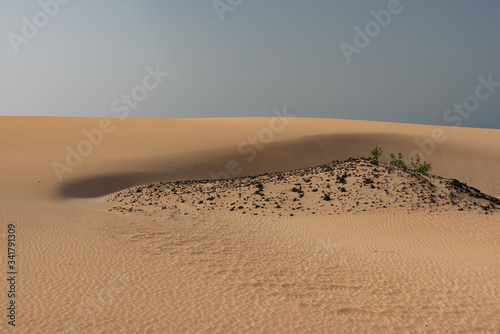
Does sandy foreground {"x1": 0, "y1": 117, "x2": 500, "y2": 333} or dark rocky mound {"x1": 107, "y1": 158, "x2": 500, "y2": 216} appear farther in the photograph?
dark rocky mound {"x1": 107, "y1": 158, "x2": 500, "y2": 216}

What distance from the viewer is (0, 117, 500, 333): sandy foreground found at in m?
7.28

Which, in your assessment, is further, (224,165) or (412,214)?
(224,165)

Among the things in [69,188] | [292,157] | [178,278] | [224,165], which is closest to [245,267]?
[178,278]

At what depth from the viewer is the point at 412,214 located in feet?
48.6

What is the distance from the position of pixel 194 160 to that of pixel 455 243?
54.7 feet

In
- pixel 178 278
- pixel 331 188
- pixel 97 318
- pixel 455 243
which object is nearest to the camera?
pixel 97 318

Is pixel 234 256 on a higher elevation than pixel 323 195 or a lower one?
lower

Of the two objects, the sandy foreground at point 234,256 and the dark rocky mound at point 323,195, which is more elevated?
the dark rocky mound at point 323,195

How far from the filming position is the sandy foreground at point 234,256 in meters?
7.28

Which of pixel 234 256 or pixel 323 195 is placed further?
pixel 323 195

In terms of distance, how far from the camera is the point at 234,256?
10.5 meters

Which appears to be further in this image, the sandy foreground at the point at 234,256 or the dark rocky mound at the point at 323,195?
the dark rocky mound at the point at 323,195

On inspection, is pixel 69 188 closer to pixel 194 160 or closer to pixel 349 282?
pixel 194 160

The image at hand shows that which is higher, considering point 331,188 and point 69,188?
point 69,188
